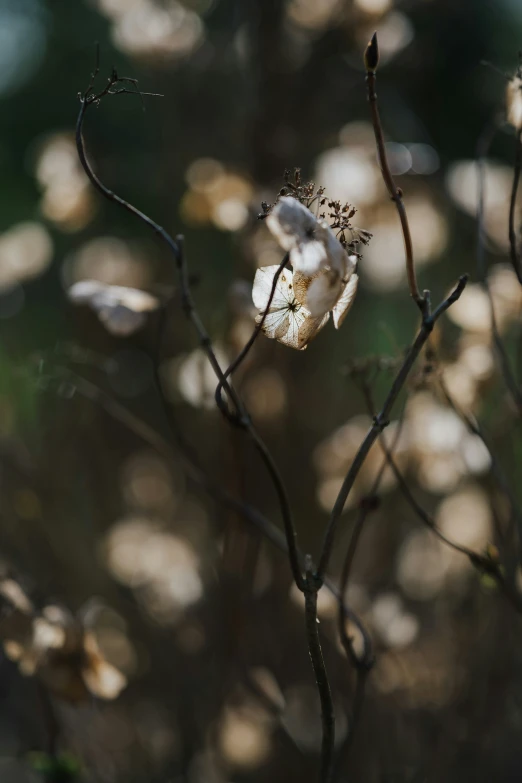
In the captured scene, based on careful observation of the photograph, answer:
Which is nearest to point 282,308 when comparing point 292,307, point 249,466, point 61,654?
point 292,307

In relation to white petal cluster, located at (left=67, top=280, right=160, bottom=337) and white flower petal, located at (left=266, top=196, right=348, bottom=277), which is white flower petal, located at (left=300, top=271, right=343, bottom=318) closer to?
white flower petal, located at (left=266, top=196, right=348, bottom=277)

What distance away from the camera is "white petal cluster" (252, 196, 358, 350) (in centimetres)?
45

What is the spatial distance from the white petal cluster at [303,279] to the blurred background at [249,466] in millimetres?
194

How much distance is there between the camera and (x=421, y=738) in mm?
1294

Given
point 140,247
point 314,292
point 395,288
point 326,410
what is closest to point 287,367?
point 326,410

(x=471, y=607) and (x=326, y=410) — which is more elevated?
(x=326, y=410)

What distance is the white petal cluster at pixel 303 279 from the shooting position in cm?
45

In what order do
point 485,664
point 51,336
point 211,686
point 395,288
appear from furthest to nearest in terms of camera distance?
1. point 51,336
2. point 395,288
3. point 211,686
4. point 485,664

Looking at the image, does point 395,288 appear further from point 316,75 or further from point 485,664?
point 485,664

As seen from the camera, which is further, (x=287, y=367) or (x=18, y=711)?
(x=18, y=711)

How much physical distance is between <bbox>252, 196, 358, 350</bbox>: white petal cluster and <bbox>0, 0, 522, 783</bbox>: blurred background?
0.64ft

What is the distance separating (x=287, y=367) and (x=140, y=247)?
0.56 meters

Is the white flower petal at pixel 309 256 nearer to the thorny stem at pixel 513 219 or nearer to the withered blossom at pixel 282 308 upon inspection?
the withered blossom at pixel 282 308

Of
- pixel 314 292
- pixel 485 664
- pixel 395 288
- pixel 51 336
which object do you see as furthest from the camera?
pixel 51 336
